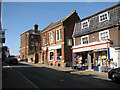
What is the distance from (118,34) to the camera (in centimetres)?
1816

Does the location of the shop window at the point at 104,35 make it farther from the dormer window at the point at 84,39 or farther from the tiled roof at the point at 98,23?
the dormer window at the point at 84,39

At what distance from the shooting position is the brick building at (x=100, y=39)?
18.0 metres

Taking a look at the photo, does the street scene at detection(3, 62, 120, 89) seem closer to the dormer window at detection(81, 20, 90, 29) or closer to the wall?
the dormer window at detection(81, 20, 90, 29)

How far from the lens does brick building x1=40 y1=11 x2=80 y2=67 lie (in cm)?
2796

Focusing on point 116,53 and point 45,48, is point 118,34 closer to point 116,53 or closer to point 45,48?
point 116,53

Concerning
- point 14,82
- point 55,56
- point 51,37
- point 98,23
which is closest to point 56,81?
point 14,82

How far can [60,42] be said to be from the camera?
28922mm

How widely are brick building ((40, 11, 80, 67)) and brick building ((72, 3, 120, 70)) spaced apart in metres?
3.54

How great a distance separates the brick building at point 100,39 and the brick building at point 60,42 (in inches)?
139

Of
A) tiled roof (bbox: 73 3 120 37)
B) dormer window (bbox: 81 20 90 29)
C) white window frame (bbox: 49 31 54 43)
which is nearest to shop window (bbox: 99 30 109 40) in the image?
tiled roof (bbox: 73 3 120 37)

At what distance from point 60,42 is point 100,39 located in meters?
10.1

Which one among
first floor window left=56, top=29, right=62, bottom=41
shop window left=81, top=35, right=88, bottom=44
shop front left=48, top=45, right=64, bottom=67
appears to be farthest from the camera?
first floor window left=56, top=29, right=62, bottom=41

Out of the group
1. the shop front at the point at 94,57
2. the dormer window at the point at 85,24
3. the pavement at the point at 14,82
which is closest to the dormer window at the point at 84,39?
the shop front at the point at 94,57

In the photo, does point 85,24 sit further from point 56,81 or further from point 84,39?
point 56,81
